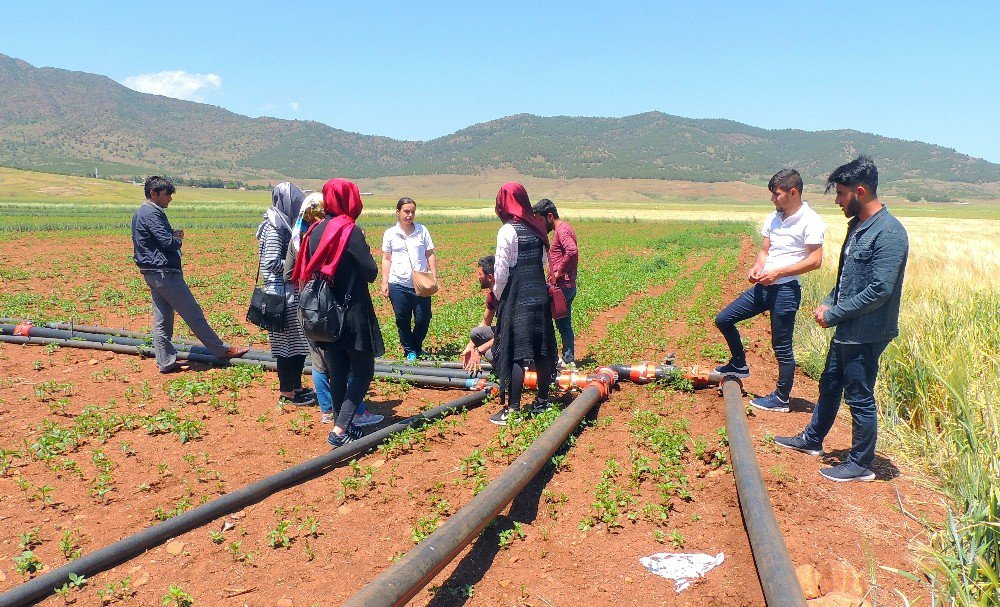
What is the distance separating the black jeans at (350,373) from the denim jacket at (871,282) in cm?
370

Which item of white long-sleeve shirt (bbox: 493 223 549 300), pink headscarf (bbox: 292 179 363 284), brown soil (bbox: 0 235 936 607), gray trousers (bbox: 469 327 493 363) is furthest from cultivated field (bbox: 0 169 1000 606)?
pink headscarf (bbox: 292 179 363 284)

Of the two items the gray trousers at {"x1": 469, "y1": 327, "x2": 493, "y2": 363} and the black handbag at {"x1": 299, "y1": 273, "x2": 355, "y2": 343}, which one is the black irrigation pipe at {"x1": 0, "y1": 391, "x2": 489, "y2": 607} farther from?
the gray trousers at {"x1": 469, "y1": 327, "x2": 493, "y2": 363}

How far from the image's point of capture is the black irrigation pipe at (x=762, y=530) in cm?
269

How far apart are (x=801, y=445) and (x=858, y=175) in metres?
2.18

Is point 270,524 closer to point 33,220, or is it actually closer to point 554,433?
point 554,433

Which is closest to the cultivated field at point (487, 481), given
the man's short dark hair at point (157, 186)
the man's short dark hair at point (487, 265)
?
the man's short dark hair at point (487, 265)

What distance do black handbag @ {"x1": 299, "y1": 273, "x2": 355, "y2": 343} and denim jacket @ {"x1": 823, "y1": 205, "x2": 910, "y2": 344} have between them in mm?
3787

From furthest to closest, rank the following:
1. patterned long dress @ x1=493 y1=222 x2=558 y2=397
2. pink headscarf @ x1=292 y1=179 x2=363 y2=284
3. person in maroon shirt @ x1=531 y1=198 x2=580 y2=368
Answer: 1. person in maroon shirt @ x1=531 y1=198 x2=580 y2=368
2. patterned long dress @ x1=493 y1=222 x2=558 y2=397
3. pink headscarf @ x1=292 y1=179 x2=363 y2=284

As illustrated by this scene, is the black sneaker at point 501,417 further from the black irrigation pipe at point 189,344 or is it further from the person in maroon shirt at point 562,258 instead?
the person in maroon shirt at point 562,258

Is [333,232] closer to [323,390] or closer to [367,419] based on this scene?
[323,390]

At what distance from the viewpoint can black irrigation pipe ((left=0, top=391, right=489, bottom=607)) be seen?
3.11 metres

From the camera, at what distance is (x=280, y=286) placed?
6039mm

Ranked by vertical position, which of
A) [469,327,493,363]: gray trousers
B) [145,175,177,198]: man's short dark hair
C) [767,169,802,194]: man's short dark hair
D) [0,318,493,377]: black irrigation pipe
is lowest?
[0,318,493,377]: black irrigation pipe

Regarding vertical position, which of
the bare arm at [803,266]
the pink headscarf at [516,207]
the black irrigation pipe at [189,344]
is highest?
the pink headscarf at [516,207]
